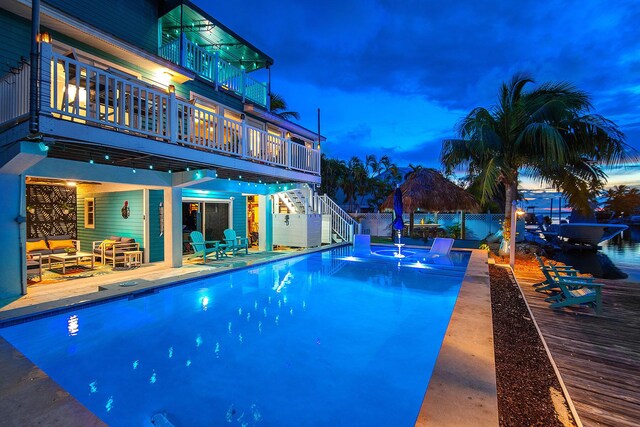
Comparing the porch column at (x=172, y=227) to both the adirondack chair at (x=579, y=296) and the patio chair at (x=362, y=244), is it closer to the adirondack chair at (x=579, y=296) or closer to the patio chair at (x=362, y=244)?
the patio chair at (x=362, y=244)

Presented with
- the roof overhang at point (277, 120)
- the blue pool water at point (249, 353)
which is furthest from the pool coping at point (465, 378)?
the roof overhang at point (277, 120)

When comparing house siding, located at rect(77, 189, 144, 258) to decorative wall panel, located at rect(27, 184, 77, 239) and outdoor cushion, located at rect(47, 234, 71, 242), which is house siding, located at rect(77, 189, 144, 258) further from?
outdoor cushion, located at rect(47, 234, 71, 242)

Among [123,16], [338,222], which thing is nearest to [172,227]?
[123,16]

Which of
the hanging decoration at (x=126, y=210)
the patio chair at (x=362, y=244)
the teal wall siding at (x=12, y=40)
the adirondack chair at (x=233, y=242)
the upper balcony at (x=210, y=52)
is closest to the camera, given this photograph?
the teal wall siding at (x=12, y=40)

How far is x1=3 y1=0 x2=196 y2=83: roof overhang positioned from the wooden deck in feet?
35.3

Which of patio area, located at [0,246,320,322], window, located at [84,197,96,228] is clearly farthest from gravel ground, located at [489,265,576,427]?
window, located at [84,197,96,228]

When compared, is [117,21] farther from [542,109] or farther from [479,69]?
[479,69]

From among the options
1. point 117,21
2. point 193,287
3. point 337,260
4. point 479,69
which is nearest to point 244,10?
point 479,69

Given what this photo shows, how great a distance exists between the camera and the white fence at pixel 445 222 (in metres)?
18.8

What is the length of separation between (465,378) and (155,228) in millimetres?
10632

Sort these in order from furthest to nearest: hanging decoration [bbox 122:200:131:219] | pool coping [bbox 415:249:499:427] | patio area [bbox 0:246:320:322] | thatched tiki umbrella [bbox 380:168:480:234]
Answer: thatched tiki umbrella [bbox 380:168:480:234]
hanging decoration [bbox 122:200:131:219]
patio area [bbox 0:246:320:322]
pool coping [bbox 415:249:499:427]

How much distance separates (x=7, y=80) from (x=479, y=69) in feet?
121

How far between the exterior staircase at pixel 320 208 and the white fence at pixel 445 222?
438 centimetres

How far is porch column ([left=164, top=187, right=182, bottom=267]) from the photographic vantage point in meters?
9.54
